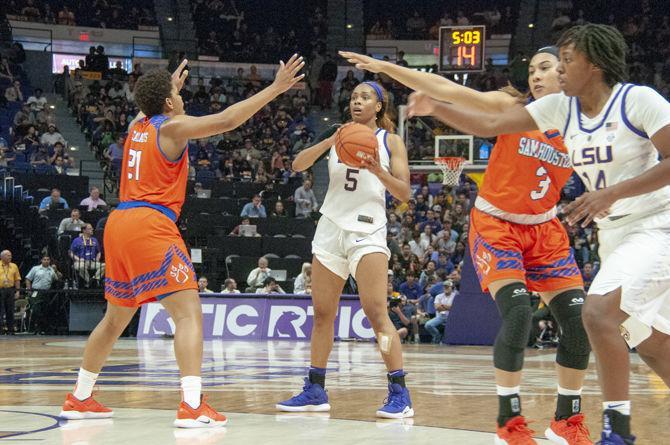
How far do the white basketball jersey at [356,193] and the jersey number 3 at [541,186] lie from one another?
1546 mm

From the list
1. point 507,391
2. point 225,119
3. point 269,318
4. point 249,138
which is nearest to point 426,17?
point 249,138

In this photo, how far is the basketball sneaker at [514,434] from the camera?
14.6 ft

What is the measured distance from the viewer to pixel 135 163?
570 centimetres

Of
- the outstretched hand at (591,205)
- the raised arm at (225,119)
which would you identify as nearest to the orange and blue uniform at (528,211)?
the outstretched hand at (591,205)

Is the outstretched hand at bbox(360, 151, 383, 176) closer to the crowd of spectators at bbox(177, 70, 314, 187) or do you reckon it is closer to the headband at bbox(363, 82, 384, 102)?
the headband at bbox(363, 82, 384, 102)

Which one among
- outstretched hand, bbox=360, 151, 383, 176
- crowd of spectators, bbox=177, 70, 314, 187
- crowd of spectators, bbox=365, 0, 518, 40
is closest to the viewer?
outstretched hand, bbox=360, 151, 383, 176

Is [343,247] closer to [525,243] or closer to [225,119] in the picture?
[225,119]

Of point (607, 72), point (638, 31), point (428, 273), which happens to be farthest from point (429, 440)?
point (638, 31)

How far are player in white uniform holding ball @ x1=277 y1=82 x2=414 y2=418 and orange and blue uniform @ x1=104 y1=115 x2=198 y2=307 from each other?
1.11 metres

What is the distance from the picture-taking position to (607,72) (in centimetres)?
426

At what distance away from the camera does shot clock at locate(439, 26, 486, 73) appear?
19547mm

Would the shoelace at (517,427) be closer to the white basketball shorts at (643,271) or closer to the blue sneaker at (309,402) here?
the white basketball shorts at (643,271)

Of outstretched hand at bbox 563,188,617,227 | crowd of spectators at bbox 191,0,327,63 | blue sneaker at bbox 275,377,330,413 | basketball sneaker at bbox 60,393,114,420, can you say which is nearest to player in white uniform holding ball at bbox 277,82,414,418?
blue sneaker at bbox 275,377,330,413

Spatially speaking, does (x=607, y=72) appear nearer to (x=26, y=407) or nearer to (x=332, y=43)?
(x=26, y=407)
